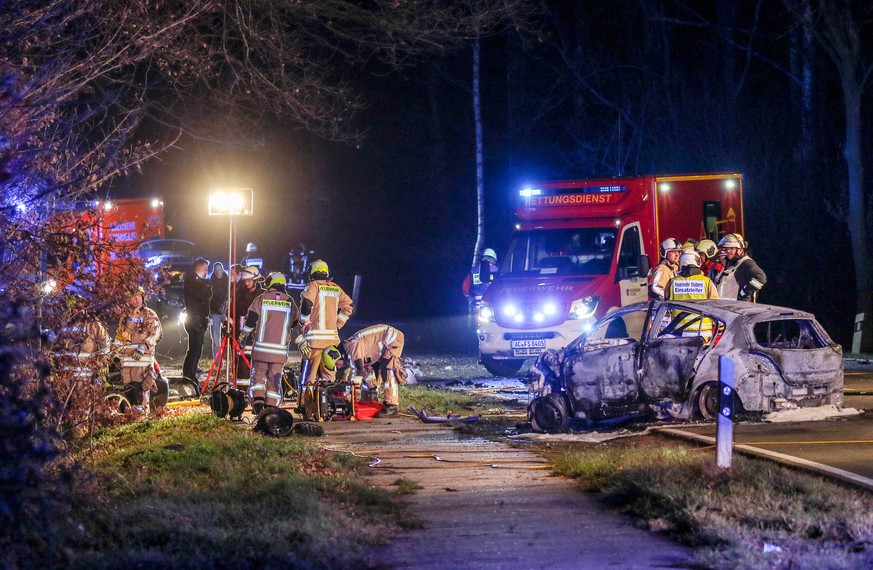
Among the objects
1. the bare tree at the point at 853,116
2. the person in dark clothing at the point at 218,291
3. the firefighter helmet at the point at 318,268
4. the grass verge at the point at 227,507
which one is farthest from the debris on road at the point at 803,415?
the bare tree at the point at 853,116

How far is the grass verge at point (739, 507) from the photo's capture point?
20.2ft

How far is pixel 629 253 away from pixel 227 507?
34.9 feet

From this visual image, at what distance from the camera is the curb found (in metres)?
7.76

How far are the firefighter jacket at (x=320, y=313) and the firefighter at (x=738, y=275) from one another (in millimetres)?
5393

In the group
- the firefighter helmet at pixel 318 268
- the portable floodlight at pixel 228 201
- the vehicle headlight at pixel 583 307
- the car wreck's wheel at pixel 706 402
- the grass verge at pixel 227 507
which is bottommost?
the grass verge at pixel 227 507

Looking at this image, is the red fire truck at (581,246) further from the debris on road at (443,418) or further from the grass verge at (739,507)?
the grass verge at (739,507)

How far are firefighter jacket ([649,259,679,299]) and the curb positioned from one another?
169 inches

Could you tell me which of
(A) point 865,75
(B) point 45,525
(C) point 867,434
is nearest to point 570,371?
(C) point 867,434

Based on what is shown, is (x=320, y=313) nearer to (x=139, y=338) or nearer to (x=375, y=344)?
(x=375, y=344)

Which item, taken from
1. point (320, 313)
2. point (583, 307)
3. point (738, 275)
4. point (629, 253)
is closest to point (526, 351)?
point (583, 307)

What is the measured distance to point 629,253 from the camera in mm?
16719

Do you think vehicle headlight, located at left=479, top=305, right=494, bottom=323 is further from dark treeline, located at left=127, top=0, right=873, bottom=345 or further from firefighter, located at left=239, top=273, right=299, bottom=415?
firefighter, located at left=239, top=273, right=299, bottom=415

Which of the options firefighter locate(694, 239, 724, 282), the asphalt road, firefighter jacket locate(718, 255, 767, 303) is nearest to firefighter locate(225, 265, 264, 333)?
firefighter locate(694, 239, 724, 282)

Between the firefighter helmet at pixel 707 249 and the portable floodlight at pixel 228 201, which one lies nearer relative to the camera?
the portable floodlight at pixel 228 201
